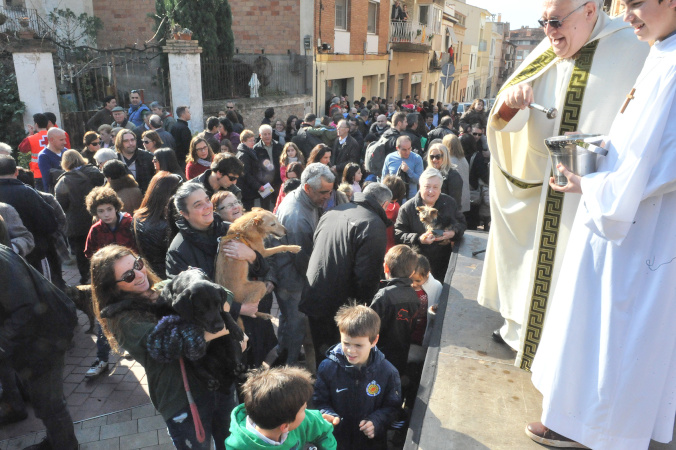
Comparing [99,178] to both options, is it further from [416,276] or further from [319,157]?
[416,276]

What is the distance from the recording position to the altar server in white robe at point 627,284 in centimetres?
187

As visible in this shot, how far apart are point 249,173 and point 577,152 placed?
5553 mm

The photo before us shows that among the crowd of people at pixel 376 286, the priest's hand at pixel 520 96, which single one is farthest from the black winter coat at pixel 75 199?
the priest's hand at pixel 520 96

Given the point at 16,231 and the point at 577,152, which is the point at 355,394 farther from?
the point at 16,231

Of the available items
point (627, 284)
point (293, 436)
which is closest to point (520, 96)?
point (627, 284)

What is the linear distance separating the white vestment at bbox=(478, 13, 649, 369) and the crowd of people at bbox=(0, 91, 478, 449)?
0.71 meters

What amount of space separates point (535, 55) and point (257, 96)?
41.9 feet

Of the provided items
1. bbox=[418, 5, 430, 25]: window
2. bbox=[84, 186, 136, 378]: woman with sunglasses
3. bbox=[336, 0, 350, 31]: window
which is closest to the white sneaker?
bbox=[84, 186, 136, 378]: woman with sunglasses

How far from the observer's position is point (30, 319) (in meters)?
3.06

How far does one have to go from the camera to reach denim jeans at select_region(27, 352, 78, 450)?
3.18m

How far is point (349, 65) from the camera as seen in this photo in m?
20.4

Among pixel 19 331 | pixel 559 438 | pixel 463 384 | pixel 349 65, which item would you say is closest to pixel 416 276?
pixel 463 384

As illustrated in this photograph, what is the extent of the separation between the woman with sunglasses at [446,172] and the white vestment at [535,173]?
2.73 m

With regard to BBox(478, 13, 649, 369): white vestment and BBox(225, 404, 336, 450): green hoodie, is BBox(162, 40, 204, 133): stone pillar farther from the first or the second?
BBox(225, 404, 336, 450): green hoodie
